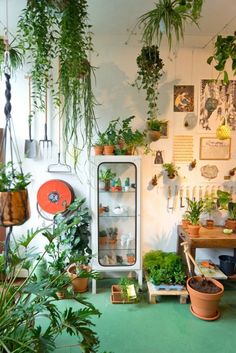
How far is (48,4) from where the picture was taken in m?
1.87

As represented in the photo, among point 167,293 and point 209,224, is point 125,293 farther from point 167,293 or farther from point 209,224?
point 209,224

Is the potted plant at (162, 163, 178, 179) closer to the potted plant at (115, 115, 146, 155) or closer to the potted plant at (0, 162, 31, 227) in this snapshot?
the potted plant at (115, 115, 146, 155)

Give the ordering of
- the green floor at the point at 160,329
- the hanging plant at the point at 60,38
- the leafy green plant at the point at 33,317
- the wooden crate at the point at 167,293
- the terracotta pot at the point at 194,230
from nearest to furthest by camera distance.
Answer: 1. the leafy green plant at the point at 33,317
2. the hanging plant at the point at 60,38
3. the green floor at the point at 160,329
4. the wooden crate at the point at 167,293
5. the terracotta pot at the point at 194,230

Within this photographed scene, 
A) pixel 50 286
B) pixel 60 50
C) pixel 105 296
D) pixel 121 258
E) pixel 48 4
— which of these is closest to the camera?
pixel 50 286

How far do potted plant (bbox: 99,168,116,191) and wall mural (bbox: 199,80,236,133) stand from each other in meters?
1.21

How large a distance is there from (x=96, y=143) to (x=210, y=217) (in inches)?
64.5

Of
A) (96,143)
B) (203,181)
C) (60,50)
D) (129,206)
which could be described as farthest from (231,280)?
(60,50)

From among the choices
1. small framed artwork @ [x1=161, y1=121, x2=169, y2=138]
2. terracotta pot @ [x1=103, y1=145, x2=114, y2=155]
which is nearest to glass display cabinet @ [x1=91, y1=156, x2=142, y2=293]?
terracotta pot @ [x1=103, y1=145, x2=114, y2=155]

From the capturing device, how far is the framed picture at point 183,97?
3225 millimetres

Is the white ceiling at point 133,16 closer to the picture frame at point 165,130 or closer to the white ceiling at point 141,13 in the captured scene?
the white ceiling at point 141,13

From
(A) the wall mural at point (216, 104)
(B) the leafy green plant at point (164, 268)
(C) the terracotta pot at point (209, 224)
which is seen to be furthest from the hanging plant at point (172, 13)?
(B) the leafy green plant at point (164, 268)

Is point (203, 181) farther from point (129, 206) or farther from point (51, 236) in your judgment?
point (51, 236)

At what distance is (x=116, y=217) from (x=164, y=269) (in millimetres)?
793

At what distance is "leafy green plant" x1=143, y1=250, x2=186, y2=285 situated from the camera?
9.54 feet
